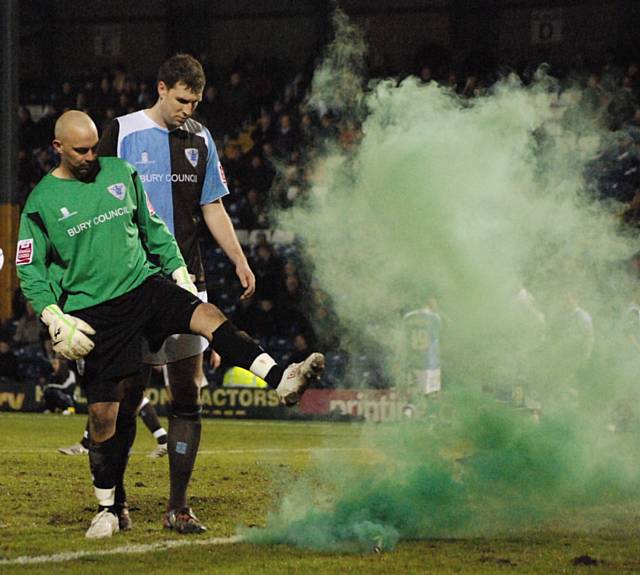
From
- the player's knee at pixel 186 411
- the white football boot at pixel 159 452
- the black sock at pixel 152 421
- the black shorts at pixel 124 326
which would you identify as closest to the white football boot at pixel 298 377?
the black shorts at pixel 124 326

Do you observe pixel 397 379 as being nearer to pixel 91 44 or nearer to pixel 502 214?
pixel 502 214

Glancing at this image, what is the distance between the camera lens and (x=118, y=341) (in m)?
6.34

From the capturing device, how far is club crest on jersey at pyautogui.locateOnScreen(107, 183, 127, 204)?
630 centimetres

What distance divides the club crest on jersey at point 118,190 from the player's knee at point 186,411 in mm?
1249

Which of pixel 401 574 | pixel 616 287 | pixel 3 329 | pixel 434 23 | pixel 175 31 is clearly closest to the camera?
pixel 401 574

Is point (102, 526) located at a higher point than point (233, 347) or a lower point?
lower

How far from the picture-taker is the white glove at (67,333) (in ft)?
19.8

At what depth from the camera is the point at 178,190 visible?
22.9 ft

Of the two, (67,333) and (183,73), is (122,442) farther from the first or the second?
(183,73)

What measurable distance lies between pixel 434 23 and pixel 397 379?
13616 millimetres

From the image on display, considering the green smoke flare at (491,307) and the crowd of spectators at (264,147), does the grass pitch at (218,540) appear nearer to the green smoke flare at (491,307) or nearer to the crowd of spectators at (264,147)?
the green smoke flare at (491,307)

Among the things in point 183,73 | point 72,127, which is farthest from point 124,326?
point 183,73

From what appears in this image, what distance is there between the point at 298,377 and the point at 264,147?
15860mm

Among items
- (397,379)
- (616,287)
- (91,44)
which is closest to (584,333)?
(616,287)
